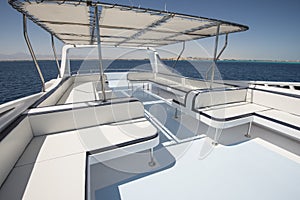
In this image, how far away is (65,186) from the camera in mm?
933

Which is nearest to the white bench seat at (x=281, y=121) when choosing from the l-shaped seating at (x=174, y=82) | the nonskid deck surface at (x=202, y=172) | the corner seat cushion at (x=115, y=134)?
the nonskid deck surface at (x=202, y=172)

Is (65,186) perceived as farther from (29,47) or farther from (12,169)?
(29,47)

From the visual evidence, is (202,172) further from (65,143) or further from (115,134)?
(65,143)

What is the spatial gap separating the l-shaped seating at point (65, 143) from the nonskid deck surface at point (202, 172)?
13.3 inches

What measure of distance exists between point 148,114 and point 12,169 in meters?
2.39

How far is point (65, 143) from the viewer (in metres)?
1.39

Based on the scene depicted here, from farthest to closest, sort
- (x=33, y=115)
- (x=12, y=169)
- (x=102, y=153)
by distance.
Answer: (x=33, y=115) → (x=102, y=153) → (x=12, y=169)

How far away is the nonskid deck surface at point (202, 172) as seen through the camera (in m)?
1.37

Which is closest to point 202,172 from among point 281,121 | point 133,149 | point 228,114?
point 133,149

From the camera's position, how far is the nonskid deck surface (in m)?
1.37

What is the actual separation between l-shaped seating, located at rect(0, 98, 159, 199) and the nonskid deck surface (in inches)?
13.3

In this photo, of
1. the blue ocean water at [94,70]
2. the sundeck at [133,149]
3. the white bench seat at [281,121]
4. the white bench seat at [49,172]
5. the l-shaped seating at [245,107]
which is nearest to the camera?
the white bench seat at [49,172]

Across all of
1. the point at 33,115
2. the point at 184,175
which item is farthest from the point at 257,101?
the point at 33,115

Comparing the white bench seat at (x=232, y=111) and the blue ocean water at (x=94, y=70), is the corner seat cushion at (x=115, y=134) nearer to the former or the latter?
the white bench seat at (x=232, y=111)
